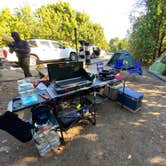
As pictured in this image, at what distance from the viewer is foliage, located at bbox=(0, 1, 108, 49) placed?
33.0 feet

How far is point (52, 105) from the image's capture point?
2238 mm

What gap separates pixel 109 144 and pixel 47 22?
38.8 ft

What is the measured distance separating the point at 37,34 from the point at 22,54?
804 centimetres

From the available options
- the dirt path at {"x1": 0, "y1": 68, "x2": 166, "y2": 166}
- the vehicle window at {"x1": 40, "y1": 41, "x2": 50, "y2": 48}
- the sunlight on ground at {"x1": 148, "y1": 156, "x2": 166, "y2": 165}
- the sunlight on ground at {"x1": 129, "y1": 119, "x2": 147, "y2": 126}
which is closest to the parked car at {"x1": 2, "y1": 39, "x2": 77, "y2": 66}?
the vehicle window at {"x1": 40, "y1": 41, "x2": 50, "y2": 48}

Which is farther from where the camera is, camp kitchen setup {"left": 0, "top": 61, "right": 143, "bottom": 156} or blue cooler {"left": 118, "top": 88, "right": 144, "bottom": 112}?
blue cooler {"left": 118, "top": 88, "right": 144, "bottom": 112}

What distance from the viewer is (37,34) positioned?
37.3 ft

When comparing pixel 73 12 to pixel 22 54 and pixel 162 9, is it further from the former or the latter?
pixel 22 54

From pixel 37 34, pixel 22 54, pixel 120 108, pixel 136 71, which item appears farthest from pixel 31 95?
pixel 37 34

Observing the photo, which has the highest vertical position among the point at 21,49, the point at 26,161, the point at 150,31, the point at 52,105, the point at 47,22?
the point at 47,22

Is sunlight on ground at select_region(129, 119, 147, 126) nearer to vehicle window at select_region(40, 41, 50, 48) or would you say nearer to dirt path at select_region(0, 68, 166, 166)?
dirt path at select_region(0, 68, 166, 166)

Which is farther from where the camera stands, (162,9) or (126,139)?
(162,9)

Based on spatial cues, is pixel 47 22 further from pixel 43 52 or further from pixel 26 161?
pixel 26 161

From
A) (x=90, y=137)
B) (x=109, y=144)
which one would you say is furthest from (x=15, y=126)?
(x=109, y=144)

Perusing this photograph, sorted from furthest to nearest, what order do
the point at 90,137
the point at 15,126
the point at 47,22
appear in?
the point at 47,22 → the point at 90,137 → the point at 15,126
